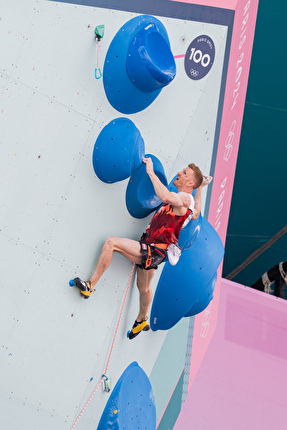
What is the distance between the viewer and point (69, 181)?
3264mm

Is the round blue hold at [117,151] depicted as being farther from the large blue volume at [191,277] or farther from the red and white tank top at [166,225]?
the large blue volume at [191,277]

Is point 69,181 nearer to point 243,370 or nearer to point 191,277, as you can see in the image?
point 191,277

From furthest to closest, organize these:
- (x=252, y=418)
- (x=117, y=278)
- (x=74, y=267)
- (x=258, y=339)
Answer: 1. (x=258, y=339)
2. (x=252, y=418)
3. (x=117, y=278)
4. (x=74, y=267)

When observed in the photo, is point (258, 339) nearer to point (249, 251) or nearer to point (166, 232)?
point (249, 251)

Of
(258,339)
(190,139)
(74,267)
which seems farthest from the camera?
(258,339)

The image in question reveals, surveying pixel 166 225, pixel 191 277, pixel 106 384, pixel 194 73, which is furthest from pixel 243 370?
pixel 194 73

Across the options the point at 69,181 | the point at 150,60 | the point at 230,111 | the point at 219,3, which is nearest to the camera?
the point at 150,60

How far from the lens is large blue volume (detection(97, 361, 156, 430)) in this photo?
3.68m

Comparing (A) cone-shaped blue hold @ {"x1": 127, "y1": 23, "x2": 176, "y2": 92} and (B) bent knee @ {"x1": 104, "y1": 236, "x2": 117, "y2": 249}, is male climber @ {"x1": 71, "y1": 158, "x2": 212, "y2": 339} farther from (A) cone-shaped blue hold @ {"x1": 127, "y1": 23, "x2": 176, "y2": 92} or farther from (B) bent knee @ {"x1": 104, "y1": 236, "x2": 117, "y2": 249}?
(A) cone-shaped blue hold @ {"x1": 127, "y1": 23, "x2": 176, "y2": 92}

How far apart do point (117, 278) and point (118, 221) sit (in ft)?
1.32

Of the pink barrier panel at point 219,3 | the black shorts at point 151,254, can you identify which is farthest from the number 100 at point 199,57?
the black shorts at point 151,254

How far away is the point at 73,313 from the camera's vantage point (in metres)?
3.42

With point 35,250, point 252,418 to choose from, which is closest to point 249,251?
point 252,418

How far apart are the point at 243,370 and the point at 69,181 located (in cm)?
455
